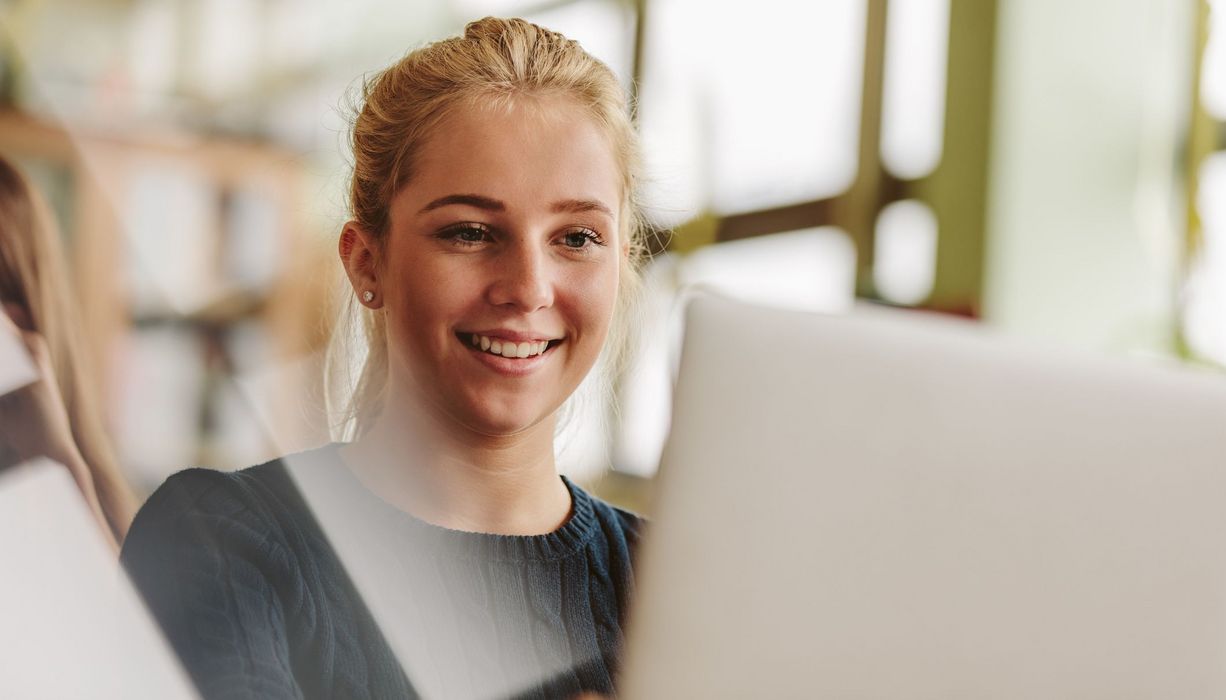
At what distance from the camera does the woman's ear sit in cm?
97

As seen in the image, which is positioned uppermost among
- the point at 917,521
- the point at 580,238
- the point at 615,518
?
the point at 580,238

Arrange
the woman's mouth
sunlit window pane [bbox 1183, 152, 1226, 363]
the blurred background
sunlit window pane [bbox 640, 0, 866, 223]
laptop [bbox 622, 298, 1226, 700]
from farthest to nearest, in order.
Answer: sunlit window pane [bbox 640, 0, 866, 223] < sunlit window pane [bbox 1183, 152, 1226, 363] < the blurred background < the woman's mouth < laptop [bbox 622, 298, 1226, 700]

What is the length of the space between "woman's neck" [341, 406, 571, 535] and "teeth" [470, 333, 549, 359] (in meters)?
0.07

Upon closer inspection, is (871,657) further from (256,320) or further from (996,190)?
(996,190)

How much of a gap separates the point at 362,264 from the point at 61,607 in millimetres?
375

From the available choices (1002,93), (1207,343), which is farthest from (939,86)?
(1207,343)

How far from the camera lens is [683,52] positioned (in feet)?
9.73

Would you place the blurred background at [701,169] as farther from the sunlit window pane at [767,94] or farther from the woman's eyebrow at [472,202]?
the woman's eyebrow at [472,202]

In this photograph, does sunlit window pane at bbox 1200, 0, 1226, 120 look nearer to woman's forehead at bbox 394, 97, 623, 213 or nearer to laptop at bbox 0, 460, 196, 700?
woman's forehead at bbox 394, 97, 623, 213

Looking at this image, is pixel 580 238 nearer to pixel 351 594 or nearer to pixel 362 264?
pixel 362 264

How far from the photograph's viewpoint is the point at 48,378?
1105 millimetres

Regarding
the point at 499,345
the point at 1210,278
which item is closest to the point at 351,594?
the point at 499,345

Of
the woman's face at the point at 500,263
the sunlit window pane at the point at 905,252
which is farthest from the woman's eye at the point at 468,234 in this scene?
the sunlit window pane at the point at 905,252

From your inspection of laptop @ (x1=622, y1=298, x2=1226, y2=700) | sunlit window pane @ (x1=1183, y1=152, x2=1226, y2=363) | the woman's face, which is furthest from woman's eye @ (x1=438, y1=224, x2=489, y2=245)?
sunlit window pane @ (x1=1183, y1=152, x2=1226, y2=363)
